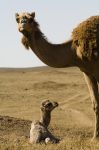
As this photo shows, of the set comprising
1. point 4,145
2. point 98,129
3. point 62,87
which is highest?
point 4,145

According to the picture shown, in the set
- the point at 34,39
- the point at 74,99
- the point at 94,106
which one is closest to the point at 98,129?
the point at 94,106

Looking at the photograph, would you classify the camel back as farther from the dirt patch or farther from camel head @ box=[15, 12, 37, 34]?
the dirt patch

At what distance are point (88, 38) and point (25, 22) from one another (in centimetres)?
126

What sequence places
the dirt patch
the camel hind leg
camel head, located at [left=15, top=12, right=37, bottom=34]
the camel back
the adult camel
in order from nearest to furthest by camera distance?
camel head, located at [left=15, top=12, right=37, bottom=34] < the adult camel < the camel back < the camel hind leg < the dirt patch

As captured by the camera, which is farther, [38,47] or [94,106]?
[94,106]

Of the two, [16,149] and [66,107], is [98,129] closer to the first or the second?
[16,149]

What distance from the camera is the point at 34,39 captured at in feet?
34.0

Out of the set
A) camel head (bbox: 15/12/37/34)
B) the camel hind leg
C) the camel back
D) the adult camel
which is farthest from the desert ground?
camel head (bbox: 15/12/37/34)

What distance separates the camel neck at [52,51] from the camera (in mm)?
10422

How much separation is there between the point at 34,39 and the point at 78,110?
1187 centimetres

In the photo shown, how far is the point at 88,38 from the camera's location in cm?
1066

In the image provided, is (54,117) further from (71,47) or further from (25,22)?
(25,22)

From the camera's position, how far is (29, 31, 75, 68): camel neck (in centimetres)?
1042

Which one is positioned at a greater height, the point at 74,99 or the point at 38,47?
the point at 38,47
